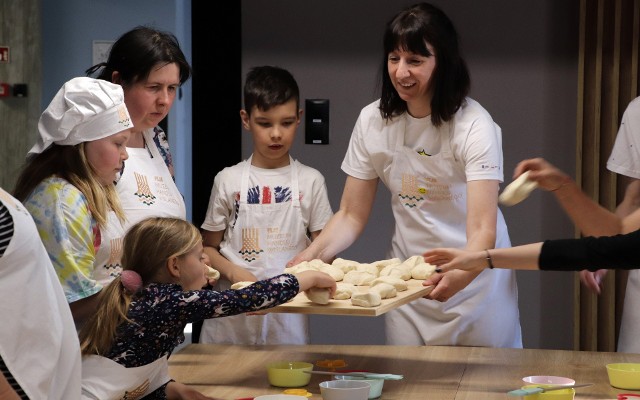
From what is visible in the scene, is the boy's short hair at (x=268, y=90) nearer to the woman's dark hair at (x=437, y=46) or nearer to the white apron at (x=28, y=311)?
the woman's dark hair at (x=437, y=46)

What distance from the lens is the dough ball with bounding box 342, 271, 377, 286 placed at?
8.63ft

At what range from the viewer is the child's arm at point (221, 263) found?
2.98m

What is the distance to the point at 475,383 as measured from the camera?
229cm


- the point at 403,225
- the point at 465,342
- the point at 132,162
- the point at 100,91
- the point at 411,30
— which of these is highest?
the point at 411,30

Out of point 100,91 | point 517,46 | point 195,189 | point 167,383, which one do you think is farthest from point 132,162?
point 517,46

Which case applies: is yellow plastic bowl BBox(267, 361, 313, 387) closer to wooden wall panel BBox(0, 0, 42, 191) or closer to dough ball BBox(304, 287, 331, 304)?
dough ball BBox(304, 287, 331, 304)

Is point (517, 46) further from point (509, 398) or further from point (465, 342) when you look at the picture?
point (509, 398)

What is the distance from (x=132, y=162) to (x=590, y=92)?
7.44 ft

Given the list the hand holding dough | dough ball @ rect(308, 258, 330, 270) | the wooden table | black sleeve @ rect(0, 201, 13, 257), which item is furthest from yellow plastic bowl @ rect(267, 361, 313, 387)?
black sleeve @ rect(0, 201, 13, 257)

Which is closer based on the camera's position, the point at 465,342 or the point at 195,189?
the point at 465,342

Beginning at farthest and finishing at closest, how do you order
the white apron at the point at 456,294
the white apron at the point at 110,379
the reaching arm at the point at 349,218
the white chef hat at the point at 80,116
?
the reaching arm at the point at 349,218 → the white apron at the point at 456,294 → the white chef hat at the point at 80,116 → the white apron at the point at 110,379

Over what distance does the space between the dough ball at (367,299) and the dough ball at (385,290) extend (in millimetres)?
65

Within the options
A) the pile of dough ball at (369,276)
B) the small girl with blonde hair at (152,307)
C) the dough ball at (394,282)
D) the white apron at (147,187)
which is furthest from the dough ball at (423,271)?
the white apron at (147,187)

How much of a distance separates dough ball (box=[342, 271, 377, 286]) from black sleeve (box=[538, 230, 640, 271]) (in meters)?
0.49
